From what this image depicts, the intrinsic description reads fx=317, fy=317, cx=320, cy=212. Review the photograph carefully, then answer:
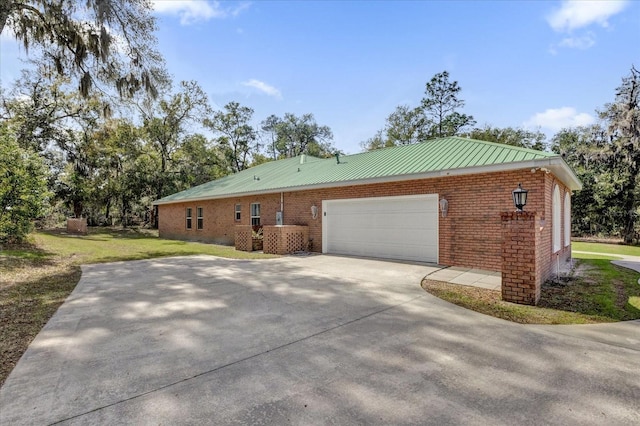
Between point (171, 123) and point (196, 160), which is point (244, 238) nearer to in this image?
point (196, 160)

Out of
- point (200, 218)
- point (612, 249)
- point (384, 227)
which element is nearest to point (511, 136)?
point (612, 249)

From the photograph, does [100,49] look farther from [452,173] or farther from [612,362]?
[612,362]

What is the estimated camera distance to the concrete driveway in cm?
231

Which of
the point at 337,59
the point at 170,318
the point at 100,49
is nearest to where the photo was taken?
the point at 170,318

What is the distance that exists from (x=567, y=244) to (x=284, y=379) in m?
12.4

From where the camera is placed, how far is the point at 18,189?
9.76 metres

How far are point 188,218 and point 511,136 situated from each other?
29.6m

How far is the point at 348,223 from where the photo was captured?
11.3 metres

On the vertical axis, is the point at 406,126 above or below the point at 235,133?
below

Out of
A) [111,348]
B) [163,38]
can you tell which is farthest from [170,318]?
[163,38]

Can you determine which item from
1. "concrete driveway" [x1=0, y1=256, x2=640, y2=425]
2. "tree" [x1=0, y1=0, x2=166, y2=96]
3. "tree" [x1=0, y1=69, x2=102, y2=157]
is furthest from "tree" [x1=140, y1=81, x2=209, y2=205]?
"concrete driveway" [x1=0, y1=256, x2=640, y2=425]

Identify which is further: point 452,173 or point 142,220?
point 142,220

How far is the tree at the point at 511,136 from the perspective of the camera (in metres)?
28.9

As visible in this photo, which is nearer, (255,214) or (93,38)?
(93,38)
